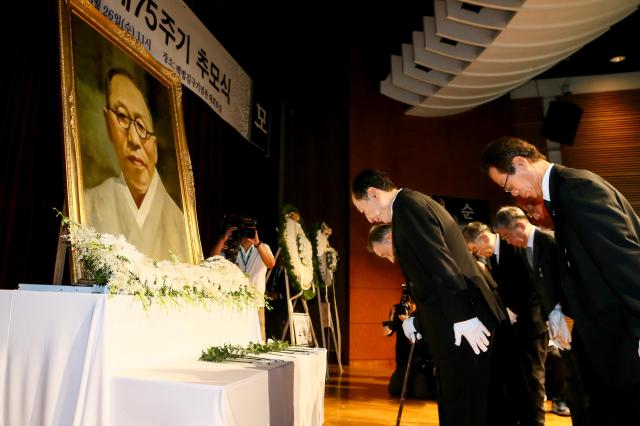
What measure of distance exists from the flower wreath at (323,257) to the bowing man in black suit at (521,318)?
2823mm

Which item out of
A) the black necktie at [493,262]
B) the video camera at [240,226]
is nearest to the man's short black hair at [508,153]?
the black necktie at [493,262]

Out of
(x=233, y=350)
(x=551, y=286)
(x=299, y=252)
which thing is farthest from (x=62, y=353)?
(x=299, y=252)

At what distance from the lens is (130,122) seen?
120 inches

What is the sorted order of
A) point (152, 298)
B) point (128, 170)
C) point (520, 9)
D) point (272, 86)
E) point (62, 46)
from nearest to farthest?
point (152, 298) < point (62, 46) < point (128, 170) < point (520, 9) < point (272, 86)

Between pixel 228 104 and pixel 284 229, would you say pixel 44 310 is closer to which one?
pixel 284 229

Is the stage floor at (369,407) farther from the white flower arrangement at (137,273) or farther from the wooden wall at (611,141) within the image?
the wooden wall at (611,141)

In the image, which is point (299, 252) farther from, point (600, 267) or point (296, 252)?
point (600, 267)

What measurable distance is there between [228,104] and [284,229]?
1.77 meters

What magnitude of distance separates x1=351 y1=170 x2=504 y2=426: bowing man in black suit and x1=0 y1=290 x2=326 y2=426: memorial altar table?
704 millimetres

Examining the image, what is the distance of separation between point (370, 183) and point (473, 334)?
2.70 feet

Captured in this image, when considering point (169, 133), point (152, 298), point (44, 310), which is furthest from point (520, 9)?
point (44, 310)

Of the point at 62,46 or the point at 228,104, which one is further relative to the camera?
the point at 228,104

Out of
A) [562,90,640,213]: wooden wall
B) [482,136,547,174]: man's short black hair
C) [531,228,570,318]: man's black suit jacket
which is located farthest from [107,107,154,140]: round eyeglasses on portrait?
[562,90,640,213]: wooden wall

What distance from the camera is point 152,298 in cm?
193
